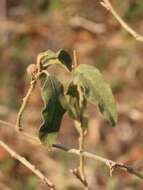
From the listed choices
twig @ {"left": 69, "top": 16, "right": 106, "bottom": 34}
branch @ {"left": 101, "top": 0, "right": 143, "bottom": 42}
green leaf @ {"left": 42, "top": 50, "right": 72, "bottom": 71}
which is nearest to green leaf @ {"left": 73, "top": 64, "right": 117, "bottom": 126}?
green leaf @ {"left": 42, "top": 50, "right": 72, "bottom": 71}

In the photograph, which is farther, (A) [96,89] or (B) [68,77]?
(B) [68,77]

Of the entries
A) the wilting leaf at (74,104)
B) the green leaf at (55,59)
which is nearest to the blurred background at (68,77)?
the wilting leaf at (74,104)

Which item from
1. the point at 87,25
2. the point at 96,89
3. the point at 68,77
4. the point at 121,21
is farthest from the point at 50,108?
the point at 87,25

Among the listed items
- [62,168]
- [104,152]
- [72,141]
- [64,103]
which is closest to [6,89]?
[72,141]

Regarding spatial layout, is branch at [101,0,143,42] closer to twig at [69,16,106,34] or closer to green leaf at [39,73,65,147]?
green leaf at [39,73,65,147]

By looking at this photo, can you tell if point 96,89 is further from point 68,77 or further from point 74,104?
point 68,77

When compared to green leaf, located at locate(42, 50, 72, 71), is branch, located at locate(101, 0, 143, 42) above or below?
above

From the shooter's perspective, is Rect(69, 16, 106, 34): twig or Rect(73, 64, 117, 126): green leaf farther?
Rect(69, 16, 106, 34): twig
